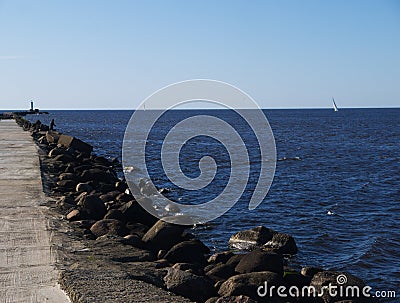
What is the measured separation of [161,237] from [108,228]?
2.90 ft

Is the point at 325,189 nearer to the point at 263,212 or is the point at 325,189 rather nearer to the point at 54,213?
the point at 263,212

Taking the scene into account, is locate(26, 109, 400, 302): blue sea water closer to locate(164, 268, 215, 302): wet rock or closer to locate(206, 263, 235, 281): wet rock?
locate(206, 263, 235, 281): wet rock

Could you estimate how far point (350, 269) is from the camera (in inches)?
389

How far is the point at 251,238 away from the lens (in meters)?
10.8

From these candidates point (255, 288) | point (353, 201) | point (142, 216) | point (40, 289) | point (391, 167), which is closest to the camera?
point (40, 289)

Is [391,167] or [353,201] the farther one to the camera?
[391,167]

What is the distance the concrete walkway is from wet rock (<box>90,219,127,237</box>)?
79cm

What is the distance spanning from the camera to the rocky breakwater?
231 inches

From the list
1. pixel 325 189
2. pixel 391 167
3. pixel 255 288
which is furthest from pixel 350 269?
pixel 391 167

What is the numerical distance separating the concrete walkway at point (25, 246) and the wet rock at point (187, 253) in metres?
1.75

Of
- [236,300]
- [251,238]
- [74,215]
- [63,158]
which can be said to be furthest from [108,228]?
[63,158]

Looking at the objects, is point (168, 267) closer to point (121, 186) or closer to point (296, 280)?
point (296, 280)

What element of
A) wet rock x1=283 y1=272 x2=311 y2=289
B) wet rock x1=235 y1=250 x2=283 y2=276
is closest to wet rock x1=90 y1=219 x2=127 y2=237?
wet rock x1=235 y1=250 x2=283 y2=276

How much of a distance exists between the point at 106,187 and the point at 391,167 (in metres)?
16.6
